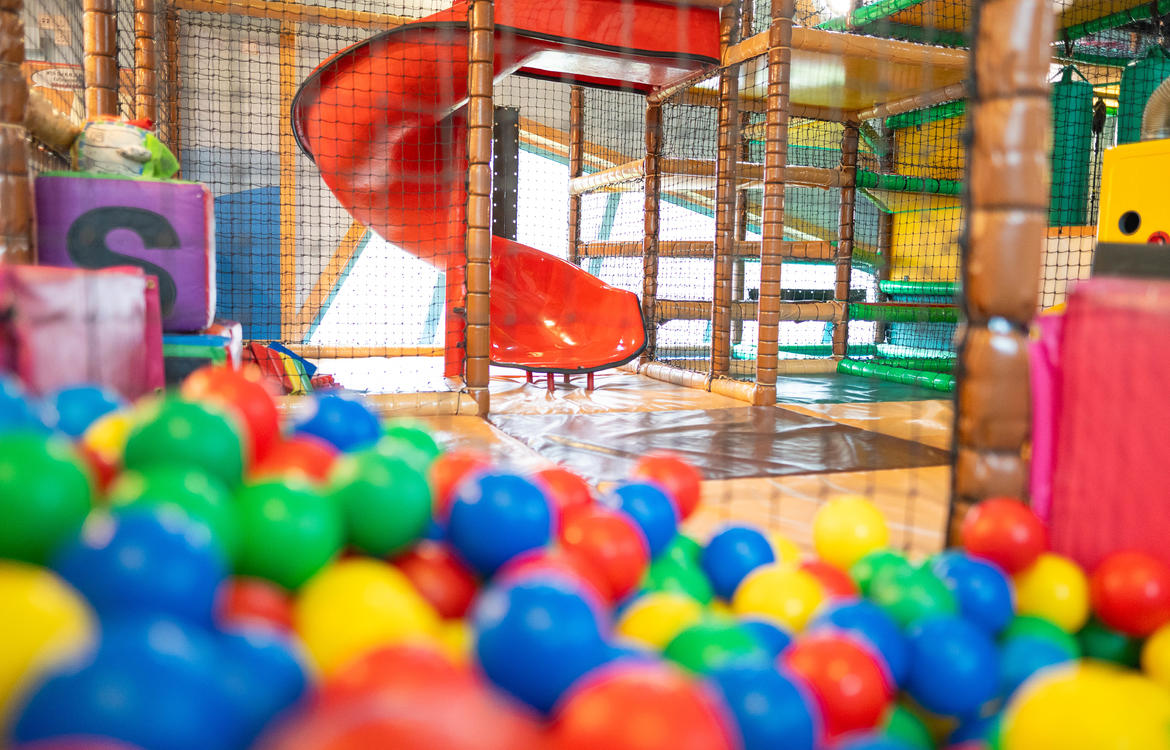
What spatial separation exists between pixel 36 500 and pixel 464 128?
13.3 feet

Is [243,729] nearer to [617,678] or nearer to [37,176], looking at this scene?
[617,678]

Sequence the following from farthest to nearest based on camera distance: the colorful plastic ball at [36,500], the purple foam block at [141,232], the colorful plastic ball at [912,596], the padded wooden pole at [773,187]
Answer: the padded wooden pole at [773,187] < the purple foam block at [141,232] < the colorful plastic ball at [912,596] < the colorful plastic ball at [36,500]

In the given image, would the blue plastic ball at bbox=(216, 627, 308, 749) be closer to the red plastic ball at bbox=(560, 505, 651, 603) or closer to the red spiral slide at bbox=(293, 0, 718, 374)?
the red plastic ball at bbox=(560, 505, 651, 603)

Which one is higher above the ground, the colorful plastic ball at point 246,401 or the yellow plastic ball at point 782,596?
the colorful plastic ball at point 246,401

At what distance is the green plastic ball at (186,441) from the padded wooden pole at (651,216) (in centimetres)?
427

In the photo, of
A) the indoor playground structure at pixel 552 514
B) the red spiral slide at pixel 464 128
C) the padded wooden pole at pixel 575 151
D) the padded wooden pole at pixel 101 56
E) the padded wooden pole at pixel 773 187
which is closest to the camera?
the indoor playground structure at pixel 552 514

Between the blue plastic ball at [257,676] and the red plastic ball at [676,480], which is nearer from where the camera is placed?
the blue plastic ball at [257,676]

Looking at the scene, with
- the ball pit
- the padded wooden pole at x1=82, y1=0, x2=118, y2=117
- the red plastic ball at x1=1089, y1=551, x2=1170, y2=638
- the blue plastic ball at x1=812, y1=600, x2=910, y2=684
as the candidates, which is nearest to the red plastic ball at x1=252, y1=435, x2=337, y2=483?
the ball pit

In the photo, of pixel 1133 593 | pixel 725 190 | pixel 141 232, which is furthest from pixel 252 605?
pixel 725 190

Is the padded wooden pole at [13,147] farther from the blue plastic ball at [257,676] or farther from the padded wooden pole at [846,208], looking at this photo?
the padded wooden pole at [846,208]

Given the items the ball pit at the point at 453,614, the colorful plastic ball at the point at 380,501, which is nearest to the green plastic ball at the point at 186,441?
the ball pit at the point at 453,614

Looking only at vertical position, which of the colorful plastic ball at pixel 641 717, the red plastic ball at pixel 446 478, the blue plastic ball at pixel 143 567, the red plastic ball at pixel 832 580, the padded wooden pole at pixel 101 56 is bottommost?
the red plastic ball at pixel 832 580

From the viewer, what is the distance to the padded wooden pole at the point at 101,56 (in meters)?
2.87

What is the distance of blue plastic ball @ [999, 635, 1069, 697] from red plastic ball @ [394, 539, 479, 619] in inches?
25.5
